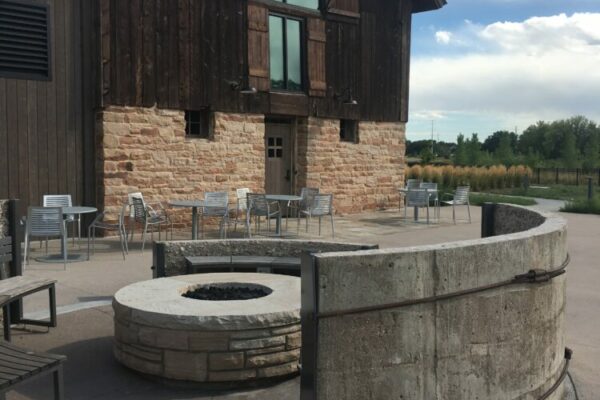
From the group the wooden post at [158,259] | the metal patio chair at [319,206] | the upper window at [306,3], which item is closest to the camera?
the wooden post at [158,259]

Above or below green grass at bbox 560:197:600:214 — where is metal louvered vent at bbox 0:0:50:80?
above

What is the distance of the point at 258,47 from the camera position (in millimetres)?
12469

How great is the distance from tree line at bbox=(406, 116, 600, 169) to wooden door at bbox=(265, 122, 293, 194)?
868 inches

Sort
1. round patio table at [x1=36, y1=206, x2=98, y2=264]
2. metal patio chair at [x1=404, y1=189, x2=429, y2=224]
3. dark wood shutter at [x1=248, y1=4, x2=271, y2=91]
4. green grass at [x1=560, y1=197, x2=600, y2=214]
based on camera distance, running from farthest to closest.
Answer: green grass at [x1=560, y1=197, x2=600, y2=214] < metal patio chair at [x1=404, y1=189, x2=429, y2=224] < dark wood shutter at [x1=248, y1=4, x2=271, y2=91] < round patio table at [x1=36, y1=206, x2=98, y2=264]

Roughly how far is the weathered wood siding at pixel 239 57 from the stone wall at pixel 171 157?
11.5 inches

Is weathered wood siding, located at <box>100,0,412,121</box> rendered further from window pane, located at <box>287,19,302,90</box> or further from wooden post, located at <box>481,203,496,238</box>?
wooden post, located at <box>481,203,496,238</box>

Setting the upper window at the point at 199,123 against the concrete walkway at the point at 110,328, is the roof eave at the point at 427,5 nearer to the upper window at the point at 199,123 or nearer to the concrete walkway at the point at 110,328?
the upper window at the point at 199,123

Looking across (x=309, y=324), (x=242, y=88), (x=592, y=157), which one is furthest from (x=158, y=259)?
(x=592, y=157)

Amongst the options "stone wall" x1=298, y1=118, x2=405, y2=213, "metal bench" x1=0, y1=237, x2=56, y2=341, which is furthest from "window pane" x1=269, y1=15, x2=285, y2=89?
"metal bench" x1=0, y1=237, x2=56, y2=341

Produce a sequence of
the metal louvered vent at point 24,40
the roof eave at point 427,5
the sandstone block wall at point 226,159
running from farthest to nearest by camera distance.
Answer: the roof eave at point 427,5
the sandstone block wall at point 226,159
the metal louvered vent at point 24,40

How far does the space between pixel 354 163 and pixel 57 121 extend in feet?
23.3

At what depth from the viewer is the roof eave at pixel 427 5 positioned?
51.6 ft

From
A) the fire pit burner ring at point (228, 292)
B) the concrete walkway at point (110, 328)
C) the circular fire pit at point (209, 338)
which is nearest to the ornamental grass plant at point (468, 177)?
the concrete walkway at point (110, 328)

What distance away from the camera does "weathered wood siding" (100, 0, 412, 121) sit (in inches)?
420
